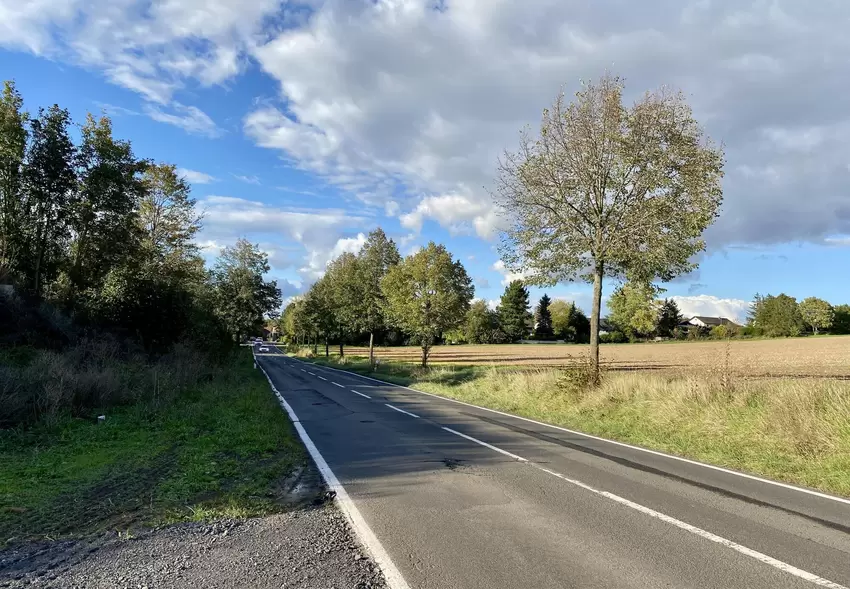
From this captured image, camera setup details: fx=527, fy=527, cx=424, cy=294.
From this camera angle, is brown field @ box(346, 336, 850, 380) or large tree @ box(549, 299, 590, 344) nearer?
brown field @ box(346, 336, 850, 380)

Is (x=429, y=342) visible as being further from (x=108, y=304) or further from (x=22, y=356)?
(x=22, y=356)

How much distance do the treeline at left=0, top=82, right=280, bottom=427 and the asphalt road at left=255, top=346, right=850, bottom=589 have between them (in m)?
9.81

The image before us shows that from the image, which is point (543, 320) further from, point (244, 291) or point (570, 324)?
point (244, 291)

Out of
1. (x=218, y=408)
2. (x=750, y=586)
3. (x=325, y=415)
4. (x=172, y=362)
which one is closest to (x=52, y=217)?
(x=172, y=362)

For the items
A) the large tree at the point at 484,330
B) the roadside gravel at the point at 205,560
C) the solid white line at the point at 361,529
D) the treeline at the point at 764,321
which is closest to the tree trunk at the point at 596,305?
the solid white line at the point at 361,529

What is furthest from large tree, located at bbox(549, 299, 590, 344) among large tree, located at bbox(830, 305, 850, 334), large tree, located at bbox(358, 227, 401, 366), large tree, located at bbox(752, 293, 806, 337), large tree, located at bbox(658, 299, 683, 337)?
large tree, located at bbox(358, 227, 401, 366)

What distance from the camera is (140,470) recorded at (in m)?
7.52

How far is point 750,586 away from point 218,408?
42.4 ft

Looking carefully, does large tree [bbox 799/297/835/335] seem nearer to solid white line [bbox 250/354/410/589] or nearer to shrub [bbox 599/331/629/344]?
shrub [bbox 599/331/629/344]

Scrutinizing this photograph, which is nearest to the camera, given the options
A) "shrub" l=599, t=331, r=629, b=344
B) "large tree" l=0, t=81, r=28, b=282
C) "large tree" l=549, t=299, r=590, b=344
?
"large tree" l=0, t=81, r=28, b=282

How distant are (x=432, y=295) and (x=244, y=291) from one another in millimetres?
23043

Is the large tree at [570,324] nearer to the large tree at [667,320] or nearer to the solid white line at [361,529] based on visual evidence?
the large tree at [667,320]

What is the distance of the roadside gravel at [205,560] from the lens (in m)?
3.92

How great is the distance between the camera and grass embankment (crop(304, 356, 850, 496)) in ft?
28.3
